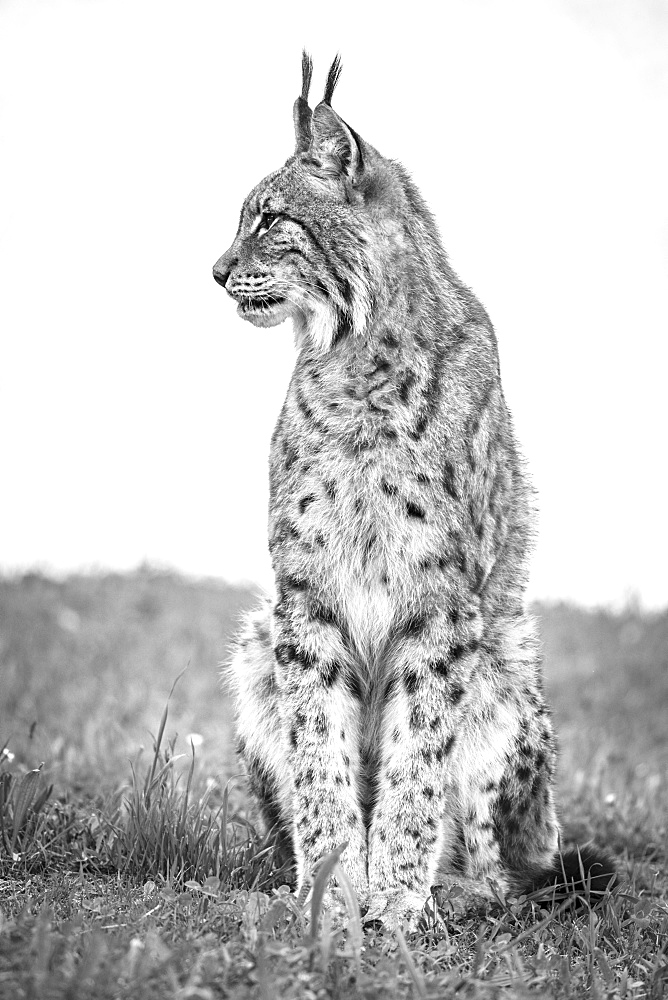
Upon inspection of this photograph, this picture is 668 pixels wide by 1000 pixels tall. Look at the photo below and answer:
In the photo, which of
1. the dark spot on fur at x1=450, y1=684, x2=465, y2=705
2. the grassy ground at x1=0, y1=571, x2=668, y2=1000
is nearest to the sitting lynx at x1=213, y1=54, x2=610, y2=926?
the dark spot on fur at x1=450, y1=684, x2=465, y2=705

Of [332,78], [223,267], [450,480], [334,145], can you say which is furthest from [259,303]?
[450,480]

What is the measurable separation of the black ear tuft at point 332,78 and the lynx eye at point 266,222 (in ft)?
1.55

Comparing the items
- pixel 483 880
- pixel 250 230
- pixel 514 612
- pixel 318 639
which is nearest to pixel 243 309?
pixel 250 230

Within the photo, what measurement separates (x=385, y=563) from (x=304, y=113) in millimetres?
1814

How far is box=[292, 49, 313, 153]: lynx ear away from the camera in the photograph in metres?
4.07

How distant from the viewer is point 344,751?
3.73m

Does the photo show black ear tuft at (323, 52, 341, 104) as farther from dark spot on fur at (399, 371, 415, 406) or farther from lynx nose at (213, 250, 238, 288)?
dark spot on fur at (399, 371, 415, 406)

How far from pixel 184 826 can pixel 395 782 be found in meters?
0.79

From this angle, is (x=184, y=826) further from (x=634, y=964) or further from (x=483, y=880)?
(x=634, y=964)

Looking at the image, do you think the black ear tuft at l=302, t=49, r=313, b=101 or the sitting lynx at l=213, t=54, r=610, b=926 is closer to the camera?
the sitting lynx at l=213, t=54, r=610, b=926

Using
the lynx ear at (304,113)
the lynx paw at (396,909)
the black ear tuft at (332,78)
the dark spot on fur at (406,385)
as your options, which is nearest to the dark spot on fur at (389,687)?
the lynx paw at (396,909)

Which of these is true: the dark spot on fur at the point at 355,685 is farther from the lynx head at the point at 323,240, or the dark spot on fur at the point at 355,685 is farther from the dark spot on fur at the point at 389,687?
the lynx head at the point at 323,240

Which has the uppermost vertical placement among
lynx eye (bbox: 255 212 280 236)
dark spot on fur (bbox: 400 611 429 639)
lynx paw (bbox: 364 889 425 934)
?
lynx eye (bbox: 255 212 280 236)

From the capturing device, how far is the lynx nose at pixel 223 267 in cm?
404
